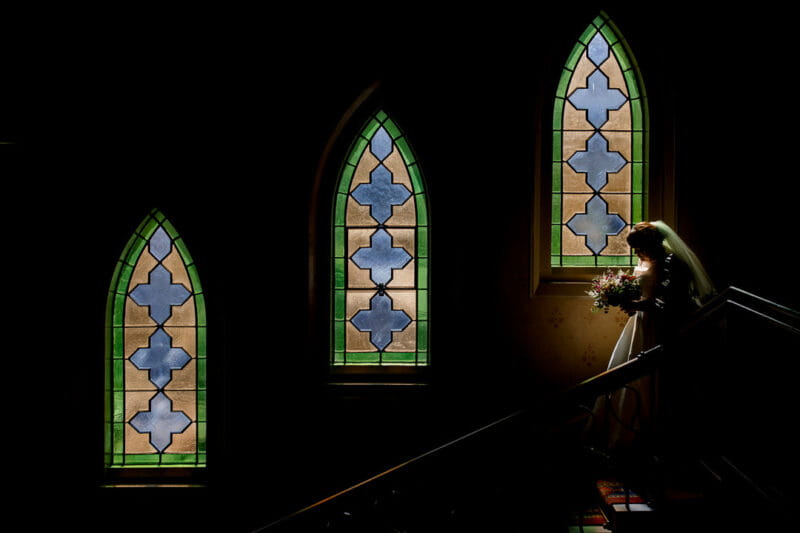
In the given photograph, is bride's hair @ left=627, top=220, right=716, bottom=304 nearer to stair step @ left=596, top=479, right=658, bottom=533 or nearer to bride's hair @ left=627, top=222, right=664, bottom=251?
bride's hair @ left=627, top=222, right=664, bottom=251

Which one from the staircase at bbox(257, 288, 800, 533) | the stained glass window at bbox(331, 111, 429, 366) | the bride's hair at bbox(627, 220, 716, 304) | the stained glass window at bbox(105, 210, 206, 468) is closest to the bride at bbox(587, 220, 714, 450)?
the bride's hair at bbox(627, 220, 716, 304)

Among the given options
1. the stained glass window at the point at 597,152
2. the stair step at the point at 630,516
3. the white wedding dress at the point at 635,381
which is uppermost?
the stained glass window at the point at 597,152

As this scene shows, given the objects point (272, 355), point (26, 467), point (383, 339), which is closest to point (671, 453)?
point (383, 339)

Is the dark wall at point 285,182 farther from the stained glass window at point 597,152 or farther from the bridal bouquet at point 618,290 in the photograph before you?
the bridal bouquet at point 618,290

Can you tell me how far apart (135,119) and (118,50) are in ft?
1.95

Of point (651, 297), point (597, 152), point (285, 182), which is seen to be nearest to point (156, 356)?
point (285, 182)

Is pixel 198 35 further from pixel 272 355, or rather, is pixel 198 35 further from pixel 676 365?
pixel 676 365

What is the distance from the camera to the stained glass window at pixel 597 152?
13.0ft

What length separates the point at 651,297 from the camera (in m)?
3.30

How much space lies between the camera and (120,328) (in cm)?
409

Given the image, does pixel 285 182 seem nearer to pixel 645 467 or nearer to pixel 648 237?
pixel 648 237

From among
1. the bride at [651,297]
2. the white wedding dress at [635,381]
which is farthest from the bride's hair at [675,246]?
the white wedding dress at [635,381]

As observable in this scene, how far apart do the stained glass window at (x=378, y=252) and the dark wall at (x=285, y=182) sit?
23cm

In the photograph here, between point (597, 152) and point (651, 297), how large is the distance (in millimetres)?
1391
